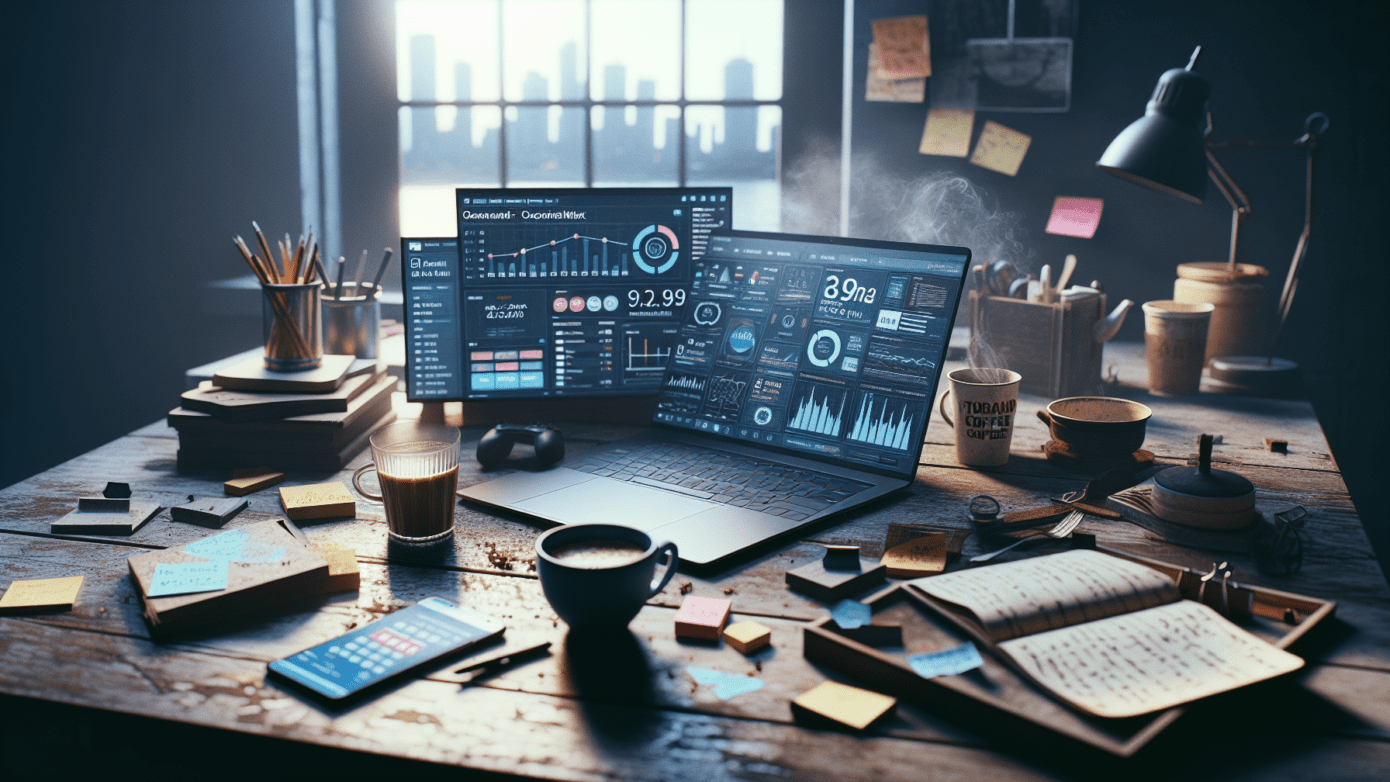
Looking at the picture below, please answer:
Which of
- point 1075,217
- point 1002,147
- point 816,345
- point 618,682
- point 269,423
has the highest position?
point 1002,147

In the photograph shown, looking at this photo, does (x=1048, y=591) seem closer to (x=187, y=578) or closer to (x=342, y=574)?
(x=342, y=574)

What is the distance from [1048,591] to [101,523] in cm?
96

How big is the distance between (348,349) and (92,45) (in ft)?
4.06

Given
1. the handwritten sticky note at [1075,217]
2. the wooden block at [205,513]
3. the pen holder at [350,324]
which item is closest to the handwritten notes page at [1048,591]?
the wooden block at [205,513]

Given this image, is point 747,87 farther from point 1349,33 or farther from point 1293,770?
point 1293,770

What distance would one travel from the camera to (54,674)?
2.48ft

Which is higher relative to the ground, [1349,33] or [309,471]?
[1349,33]

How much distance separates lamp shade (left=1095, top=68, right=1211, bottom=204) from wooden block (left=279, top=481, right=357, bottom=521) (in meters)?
1.25

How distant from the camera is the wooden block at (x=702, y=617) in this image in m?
0.81

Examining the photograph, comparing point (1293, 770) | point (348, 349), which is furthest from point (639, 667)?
point (348, 349)

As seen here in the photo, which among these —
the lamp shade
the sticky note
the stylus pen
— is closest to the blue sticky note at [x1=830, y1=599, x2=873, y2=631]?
the stylus pen

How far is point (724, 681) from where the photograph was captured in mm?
748

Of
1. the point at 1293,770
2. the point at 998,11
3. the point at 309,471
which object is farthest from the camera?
the point at 998,11

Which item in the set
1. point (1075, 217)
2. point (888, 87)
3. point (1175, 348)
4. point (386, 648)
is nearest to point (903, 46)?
point (888, 87)
